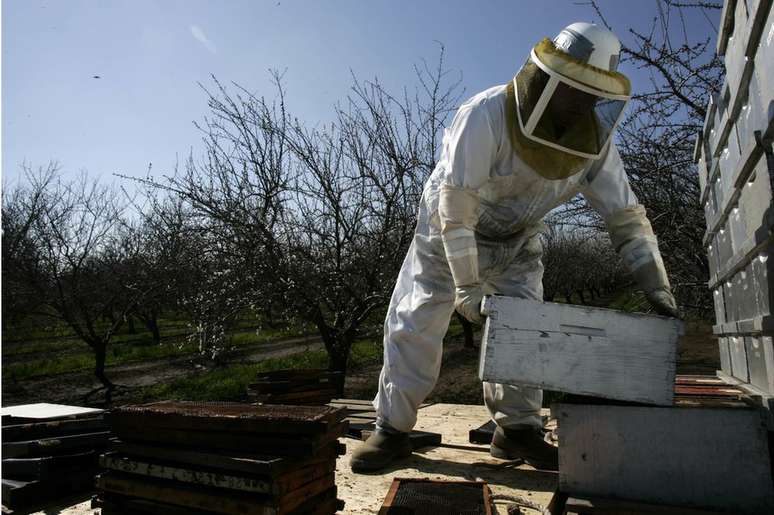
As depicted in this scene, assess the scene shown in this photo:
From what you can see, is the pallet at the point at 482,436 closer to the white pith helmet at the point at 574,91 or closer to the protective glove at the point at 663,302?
the protective glove at the point at 663,302

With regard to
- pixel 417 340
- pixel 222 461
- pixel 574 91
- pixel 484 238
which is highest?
pixel 574 91

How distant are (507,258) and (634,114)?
2.99 metres

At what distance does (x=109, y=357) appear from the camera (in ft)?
46.1

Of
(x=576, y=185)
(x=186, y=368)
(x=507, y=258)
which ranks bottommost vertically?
(x=186, y=368)

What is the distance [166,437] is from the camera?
7.05 ft

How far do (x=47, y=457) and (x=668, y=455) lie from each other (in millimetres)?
2680

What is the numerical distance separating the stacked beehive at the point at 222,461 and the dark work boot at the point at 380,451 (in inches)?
26.9

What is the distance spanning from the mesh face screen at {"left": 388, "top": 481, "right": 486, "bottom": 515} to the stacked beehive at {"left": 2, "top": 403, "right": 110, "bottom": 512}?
1582 millimetres

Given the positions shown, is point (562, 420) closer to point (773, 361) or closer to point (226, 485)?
A: point (773, 361)

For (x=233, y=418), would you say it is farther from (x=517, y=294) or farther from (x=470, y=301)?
(x=517, y=294)

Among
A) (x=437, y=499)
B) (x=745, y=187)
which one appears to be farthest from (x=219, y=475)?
(x=745, y=187)

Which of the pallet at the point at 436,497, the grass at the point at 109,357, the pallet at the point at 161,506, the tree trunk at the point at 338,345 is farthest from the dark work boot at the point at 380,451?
the grass at the point at 109,357

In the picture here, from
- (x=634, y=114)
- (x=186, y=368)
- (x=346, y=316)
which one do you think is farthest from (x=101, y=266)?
(x=634, y=114)

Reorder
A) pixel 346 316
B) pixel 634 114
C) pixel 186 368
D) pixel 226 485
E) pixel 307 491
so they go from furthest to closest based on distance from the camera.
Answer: pixel 186 368 → pixel 346 316 → pixel 634 114 → pixel 307 491 → pixel 226 485
